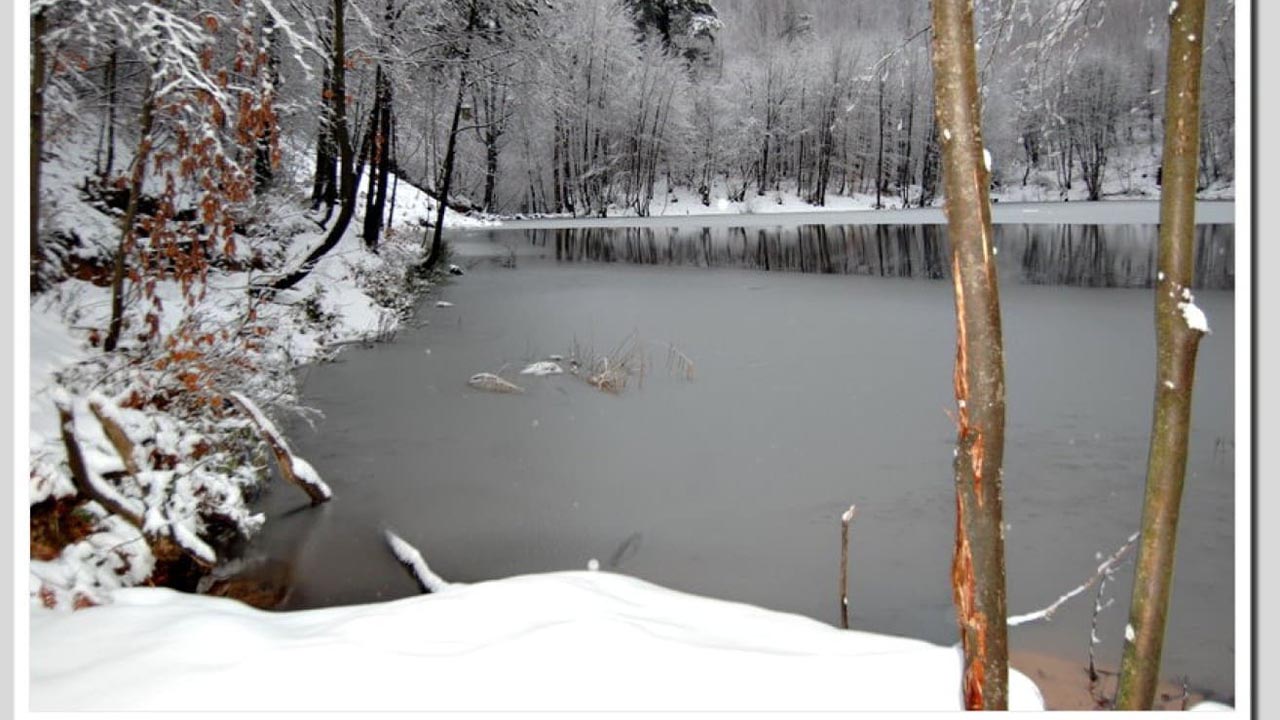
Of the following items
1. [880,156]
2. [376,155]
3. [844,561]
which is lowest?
[844,561]

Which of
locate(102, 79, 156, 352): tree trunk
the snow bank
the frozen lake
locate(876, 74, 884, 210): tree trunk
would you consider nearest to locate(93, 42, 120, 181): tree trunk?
locate(102, 79, 156, 352): tree trunk

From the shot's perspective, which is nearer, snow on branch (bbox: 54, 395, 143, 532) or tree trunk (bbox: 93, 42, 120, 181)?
snow on branch (bbox: 54, 395, 143, 532)

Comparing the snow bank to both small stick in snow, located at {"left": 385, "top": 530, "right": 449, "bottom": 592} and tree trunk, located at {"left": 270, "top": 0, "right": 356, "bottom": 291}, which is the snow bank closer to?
small stick in snow, located at {"left": 385, "top": 530, "right": 449, "bottom": 592}

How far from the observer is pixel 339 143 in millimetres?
8086

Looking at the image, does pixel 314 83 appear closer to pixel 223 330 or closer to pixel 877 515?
pixel 223 330

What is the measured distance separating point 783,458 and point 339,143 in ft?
18.6

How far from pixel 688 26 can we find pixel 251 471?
177 inches

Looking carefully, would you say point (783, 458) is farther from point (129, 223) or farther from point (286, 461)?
point (129, 223)

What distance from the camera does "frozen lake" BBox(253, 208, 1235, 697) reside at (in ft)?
10.9

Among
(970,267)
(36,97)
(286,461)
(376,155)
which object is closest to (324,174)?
(376,155)

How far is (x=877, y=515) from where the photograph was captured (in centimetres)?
403

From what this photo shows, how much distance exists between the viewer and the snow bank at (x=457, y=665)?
1.93 meters

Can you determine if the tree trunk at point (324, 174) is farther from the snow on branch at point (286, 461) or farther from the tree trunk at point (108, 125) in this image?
the snow on branch at point (286, 461)

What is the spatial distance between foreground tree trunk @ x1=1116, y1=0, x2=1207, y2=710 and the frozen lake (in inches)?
35.3
